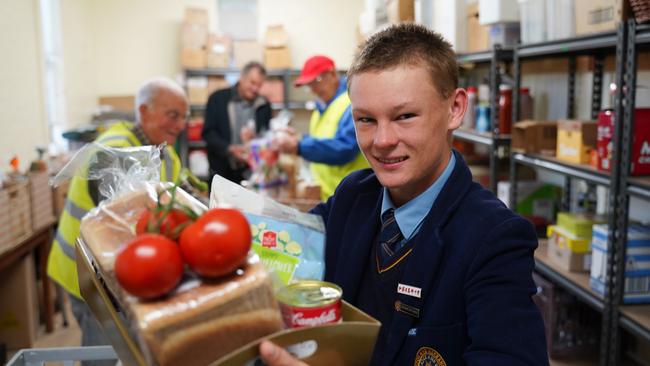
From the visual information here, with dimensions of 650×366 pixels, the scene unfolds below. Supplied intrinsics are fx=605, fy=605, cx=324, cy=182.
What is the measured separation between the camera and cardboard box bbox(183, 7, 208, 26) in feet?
24.7

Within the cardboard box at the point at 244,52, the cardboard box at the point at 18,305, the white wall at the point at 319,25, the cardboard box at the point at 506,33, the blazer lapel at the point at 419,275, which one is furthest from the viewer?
the white wall at the point at 319,25

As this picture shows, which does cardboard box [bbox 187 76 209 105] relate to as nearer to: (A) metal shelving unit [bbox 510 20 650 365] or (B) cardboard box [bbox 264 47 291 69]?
(B) cardboard box [bbox 264 47 291 69]

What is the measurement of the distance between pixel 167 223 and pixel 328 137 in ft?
9.51

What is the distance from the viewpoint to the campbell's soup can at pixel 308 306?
0.82 m

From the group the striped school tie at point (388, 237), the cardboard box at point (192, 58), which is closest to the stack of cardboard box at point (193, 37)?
the cardboard box at point (192, 58)

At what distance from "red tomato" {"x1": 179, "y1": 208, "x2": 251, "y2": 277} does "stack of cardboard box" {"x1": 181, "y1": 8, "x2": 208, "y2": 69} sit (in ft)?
23.5

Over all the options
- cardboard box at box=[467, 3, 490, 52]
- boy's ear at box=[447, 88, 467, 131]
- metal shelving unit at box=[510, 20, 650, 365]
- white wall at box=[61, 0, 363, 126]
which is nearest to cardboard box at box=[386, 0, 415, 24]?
cardboard box at box=[467, 3, 490, 52]

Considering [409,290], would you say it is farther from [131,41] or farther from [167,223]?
[131,41]

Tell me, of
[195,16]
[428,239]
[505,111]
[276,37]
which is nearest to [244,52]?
[276,37]

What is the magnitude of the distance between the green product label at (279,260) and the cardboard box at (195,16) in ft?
23.0

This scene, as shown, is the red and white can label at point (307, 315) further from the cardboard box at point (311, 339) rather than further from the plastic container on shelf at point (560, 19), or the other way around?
the plastic container on shelf at point (560, 19)

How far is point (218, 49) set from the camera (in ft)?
25.1

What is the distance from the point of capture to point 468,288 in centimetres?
105

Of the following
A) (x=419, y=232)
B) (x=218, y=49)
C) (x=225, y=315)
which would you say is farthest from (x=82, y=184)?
(x=218, y=49)
